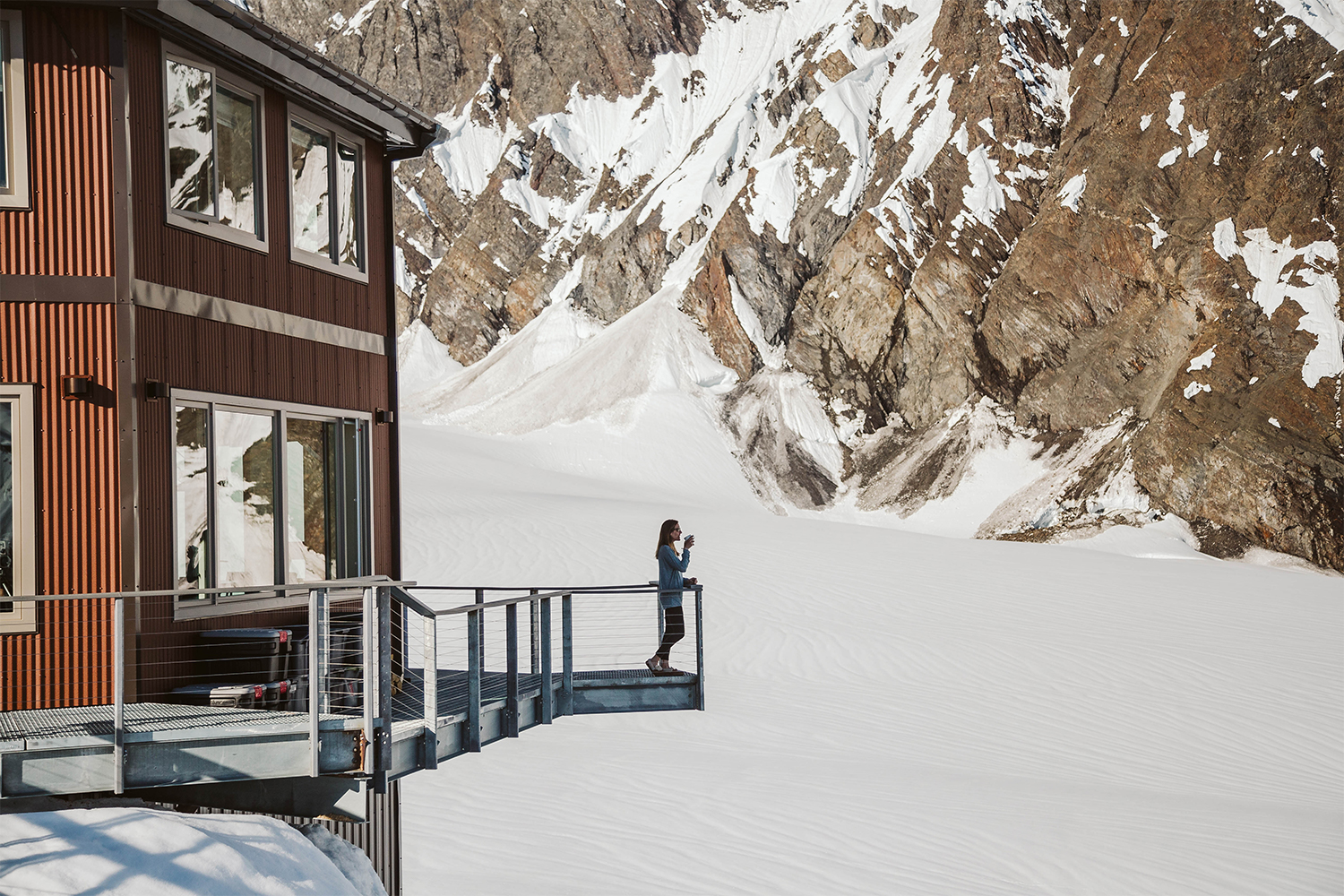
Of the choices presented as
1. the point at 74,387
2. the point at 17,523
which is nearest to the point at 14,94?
the point at 74,387

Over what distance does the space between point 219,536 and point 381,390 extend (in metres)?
2.78

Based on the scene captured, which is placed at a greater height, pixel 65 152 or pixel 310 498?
pixel 65 152

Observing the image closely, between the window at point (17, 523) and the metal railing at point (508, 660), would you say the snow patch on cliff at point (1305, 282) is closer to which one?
the metal railing at point (508, 660)

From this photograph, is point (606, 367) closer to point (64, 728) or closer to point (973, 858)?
point (973, 858)

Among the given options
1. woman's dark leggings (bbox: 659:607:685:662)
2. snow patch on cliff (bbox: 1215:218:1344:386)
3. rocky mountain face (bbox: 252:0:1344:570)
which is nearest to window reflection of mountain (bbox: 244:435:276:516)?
woman's dark leggings (bbox: 659:607:685:662)

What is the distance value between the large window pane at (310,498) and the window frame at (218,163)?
1.51 metres

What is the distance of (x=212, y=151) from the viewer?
30.5ft

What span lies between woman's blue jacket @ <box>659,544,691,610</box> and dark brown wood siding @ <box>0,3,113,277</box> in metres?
5.28

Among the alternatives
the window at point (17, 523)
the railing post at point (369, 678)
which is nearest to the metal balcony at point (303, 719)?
the railing post at point (369, 678)

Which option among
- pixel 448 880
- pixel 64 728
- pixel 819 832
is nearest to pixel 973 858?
pixel 819 832

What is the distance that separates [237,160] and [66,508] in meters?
2.99

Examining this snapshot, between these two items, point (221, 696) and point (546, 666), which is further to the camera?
point (546, 666)

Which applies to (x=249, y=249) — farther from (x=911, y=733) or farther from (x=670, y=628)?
(x=911, y=733)

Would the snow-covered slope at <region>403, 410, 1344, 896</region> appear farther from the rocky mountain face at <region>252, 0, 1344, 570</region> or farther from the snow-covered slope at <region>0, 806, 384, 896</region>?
the rocky mountain face at <region>252, 0, 1344, 570</region>
